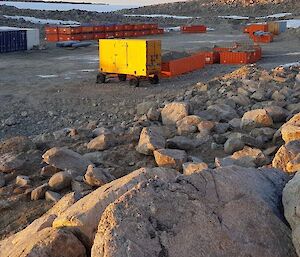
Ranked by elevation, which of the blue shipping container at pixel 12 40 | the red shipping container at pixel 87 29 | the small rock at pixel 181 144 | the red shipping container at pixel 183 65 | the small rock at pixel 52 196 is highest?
the red shipping container at pixel 87 29

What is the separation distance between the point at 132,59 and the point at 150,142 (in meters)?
13.9

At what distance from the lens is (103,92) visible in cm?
2050

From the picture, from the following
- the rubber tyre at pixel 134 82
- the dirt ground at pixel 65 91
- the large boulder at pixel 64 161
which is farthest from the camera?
the rubber tyre at pixel 134 82

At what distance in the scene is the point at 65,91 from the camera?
20.5 m

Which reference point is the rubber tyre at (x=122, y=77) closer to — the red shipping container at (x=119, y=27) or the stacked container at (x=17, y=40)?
the stacked container at (x=17, y=40)

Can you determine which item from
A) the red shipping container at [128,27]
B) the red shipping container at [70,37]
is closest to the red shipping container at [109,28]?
the red shipping container at [128,27]

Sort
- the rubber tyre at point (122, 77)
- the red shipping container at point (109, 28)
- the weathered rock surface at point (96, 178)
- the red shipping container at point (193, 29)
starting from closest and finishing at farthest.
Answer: the weathered rock surface at point (96, 178)
the rubber tyre at point (122, 77)
the red shipping container at point (109, 28)
the red shipping container at point (193, 29)

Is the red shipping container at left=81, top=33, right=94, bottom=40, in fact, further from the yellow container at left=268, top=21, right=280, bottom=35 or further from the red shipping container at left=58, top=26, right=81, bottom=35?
the yellow container at left=268, top=21, right=280, bottom=35

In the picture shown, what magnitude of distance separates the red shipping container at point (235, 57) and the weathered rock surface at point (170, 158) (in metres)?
20.8

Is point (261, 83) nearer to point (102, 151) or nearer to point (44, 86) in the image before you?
point (102, 151)

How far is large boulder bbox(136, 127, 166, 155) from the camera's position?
8.41 meters

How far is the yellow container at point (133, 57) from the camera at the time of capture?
21547 mm

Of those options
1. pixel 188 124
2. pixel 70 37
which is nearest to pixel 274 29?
pixel 70 37

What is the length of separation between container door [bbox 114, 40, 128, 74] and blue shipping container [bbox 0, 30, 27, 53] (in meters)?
15.5
